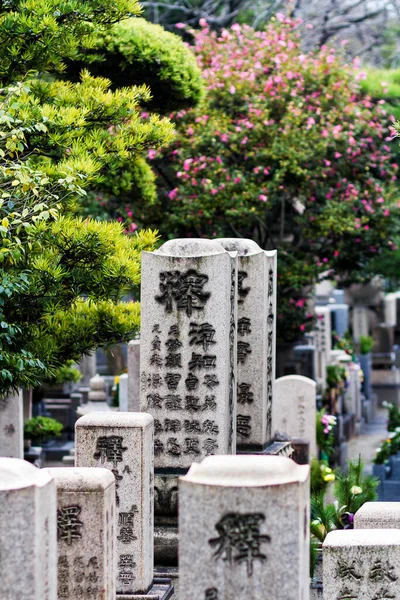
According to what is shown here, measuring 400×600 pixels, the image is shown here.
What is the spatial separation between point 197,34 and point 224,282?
1376 centimetres

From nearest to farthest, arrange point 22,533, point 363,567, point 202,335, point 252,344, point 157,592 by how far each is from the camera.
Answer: point 22,533
point 363,567
point 157,592
point 202,335
point 252,344

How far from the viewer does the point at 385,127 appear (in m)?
25.4

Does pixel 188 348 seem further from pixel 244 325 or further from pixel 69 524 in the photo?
pixel 69 524

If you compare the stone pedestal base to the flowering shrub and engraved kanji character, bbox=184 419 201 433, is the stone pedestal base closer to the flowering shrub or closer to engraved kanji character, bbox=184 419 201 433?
engraved kanji character, bbox=184 419 201 433

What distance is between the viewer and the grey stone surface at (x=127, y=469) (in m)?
9.94

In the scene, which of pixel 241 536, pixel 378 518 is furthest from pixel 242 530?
pixel 378 518

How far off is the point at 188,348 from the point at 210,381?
0.37 meters

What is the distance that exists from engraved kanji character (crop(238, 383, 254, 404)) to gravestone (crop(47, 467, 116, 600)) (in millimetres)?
4324

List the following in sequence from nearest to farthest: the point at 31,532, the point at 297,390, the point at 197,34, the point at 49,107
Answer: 1. the point at 31,532
2. the point at 49,107
3. the point at 297,390
4. the point at 197,34

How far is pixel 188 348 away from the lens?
448 inches

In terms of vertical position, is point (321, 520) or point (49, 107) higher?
point (49, 107)

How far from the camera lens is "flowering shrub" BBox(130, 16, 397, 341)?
22.3m

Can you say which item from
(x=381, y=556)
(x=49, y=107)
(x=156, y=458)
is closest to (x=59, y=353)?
(x=156, y=458)

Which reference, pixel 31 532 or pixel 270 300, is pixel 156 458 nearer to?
pixel 270 300
